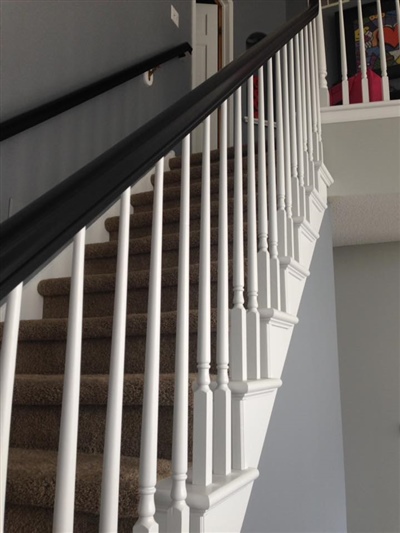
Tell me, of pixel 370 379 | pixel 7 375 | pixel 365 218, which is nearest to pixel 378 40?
pixel 365 218

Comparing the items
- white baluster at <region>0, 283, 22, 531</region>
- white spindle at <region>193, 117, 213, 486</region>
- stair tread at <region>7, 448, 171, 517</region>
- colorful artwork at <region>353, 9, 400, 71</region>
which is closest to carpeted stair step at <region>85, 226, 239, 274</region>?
white spindle at <region>193, 117, 213, 486</region>

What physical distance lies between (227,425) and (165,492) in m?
0.22

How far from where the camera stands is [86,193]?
2.55ft

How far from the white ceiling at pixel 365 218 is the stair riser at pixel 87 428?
1.73m

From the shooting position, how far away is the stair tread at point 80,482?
1.09 meters

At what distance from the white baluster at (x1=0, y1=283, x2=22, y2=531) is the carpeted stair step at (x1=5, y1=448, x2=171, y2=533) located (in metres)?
0.47

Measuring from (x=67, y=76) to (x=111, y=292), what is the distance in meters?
1.25

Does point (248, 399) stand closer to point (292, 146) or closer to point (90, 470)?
point (90, 470)

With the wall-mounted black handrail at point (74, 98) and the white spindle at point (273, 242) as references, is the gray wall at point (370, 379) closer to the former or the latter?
the wall-mounted black handrail at point (74, 98)

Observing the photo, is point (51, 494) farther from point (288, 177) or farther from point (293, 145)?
point (293, 145)

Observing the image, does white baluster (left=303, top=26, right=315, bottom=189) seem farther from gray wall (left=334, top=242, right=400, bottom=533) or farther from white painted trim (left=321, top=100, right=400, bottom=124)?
gray wall (left=334, top=242, right=400, bottom=533)

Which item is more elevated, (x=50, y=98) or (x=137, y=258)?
(x=50, y=98)

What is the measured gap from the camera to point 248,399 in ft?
4.22

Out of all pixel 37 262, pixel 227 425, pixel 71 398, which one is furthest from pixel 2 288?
pixel 227 425
